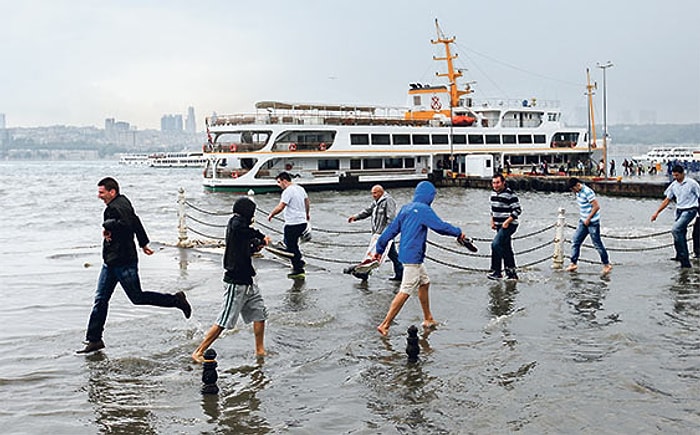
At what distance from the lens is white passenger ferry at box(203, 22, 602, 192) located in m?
45.6

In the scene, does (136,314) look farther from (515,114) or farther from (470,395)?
(515,114)

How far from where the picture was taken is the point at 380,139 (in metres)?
50.6

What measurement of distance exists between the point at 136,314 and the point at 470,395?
5284 millimetres

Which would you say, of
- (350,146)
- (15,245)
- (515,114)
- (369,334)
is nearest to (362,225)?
(15,245)

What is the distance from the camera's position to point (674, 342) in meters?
7.54

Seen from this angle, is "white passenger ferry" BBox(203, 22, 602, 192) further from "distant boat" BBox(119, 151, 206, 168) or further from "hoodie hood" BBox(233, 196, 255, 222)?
"distant boat" BBox(119, 151, 206, 168)

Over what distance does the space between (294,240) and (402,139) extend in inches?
1625

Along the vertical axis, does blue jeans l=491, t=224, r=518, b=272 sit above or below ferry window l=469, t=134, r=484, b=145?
below

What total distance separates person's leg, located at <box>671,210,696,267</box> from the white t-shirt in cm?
687

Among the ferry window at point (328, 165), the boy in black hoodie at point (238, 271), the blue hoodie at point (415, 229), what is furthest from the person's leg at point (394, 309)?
the ferry window at point (328, 165)

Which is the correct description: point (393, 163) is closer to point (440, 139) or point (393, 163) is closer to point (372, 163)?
point (372, 163)

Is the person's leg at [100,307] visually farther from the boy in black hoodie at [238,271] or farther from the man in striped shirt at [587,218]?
the man in striped shirt at [587,218]

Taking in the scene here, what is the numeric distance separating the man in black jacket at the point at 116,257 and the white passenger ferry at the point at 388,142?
113 feet

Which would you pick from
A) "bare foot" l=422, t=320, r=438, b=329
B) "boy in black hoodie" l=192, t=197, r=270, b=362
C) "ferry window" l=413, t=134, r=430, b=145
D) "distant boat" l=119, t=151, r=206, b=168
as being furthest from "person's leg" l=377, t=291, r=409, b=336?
"distant boat" l=119, t=151, r=206, b=168
